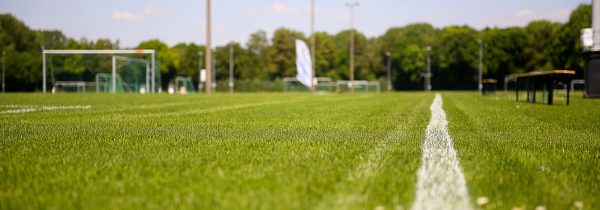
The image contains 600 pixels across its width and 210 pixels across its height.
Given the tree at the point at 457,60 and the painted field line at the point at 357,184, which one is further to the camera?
the tree at the point at 457,60

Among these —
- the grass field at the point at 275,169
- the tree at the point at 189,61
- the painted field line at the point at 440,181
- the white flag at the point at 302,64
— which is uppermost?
the tree at the point at 189,61

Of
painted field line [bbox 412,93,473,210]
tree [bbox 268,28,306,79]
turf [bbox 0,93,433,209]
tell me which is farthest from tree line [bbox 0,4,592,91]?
painted field line [bbox 412,93,473,210]

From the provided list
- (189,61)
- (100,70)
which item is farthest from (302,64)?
(189,61)

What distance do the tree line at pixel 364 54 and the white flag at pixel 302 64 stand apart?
40313 mm

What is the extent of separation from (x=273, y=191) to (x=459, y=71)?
276 feet

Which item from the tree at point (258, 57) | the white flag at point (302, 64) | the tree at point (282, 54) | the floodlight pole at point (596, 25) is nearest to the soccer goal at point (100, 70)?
the white flag at point (302, 64)

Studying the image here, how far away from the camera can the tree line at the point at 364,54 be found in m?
71.9

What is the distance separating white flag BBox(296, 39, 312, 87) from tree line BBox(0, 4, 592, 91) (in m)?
40.3

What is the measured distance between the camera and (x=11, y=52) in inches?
3108

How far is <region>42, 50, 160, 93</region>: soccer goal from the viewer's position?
45031 mm

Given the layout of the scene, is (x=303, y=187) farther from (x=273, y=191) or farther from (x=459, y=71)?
(x=459, y=71)

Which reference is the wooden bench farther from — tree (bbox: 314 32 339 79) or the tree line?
tree (bbox: 314 32 339 79)

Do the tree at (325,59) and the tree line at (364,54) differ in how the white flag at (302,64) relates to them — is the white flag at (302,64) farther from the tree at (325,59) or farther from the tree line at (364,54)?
the tree at (325,59)

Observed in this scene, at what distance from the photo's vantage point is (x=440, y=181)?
319cm
